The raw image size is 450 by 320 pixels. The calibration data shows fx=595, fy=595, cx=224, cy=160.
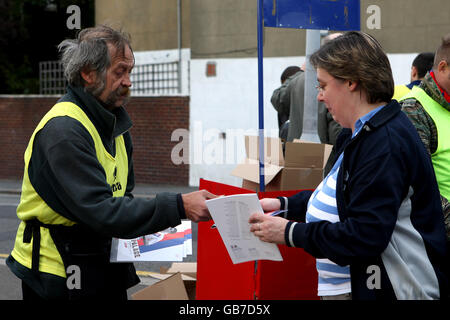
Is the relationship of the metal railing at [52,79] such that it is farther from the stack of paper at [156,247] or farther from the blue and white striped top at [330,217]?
the blue and white striped top at [330,217]

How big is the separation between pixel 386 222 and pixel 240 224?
56 centimetres

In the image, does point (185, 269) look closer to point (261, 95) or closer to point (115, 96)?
point (261, 95)

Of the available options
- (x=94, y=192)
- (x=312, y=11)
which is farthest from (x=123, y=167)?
(x=312, y=11)

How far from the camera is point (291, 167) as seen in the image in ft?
11.5

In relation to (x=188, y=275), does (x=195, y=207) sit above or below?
above

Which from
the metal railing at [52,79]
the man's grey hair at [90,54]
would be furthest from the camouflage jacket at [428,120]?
the metal railing at [52,79]

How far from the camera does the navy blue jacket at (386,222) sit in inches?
73.8

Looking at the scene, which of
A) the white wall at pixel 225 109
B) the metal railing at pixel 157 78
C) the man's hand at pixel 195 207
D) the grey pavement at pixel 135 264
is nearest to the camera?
the man's hand at pixel 195 207

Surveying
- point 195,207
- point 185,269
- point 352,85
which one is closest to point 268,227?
point 195,207

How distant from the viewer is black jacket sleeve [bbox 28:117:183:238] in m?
2.13

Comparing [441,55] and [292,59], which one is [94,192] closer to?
[441,55]

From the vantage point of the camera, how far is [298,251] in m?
2.81

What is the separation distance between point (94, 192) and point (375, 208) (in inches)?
38.9

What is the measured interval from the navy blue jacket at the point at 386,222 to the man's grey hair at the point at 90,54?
0.98 metres
